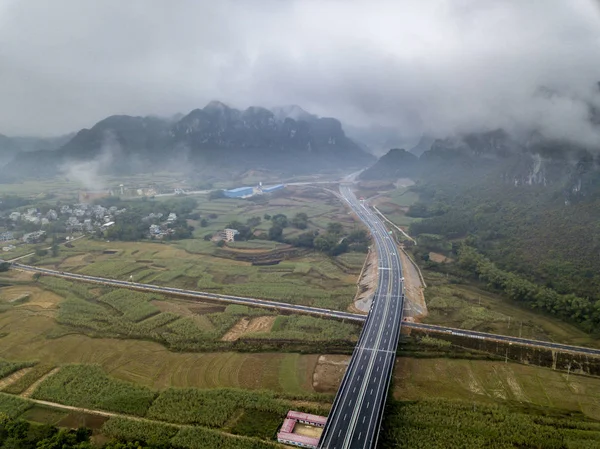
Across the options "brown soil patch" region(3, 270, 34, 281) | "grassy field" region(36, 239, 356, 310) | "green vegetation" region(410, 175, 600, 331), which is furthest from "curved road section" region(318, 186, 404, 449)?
"brown soil patch" region(3, 270, 34, 281)

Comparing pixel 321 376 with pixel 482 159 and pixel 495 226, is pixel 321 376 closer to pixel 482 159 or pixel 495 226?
pixel 495 226

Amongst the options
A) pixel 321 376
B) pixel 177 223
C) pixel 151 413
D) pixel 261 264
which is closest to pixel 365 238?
pixel 261 264

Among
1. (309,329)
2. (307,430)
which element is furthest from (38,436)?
(309,329)

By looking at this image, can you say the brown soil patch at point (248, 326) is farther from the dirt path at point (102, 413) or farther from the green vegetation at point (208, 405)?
the dirt path at point (102, 413)

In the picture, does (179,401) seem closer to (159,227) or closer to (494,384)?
(494,384)

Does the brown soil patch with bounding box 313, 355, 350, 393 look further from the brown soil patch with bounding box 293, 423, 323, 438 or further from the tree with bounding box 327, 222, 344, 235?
the tree with bounding box 327, 222, 344, 235

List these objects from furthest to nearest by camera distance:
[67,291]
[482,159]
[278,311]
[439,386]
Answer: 1. [482,159]
2. [67,291]
3. [278,311]
4. [439,386]

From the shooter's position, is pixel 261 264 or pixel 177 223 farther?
pixel 177 223
